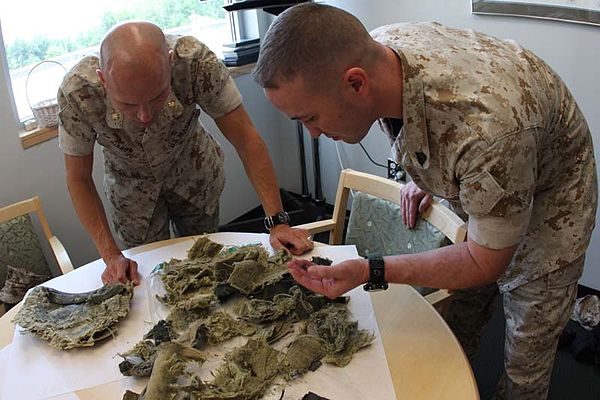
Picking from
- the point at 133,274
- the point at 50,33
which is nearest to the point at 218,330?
the point at 133,274

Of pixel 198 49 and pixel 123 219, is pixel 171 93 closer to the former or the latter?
pixel 198 49

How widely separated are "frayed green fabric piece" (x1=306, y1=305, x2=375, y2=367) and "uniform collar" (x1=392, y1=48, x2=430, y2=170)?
387 mm

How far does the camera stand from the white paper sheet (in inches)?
45.3

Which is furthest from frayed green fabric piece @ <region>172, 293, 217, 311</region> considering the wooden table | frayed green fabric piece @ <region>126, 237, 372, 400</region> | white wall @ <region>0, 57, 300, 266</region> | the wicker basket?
the wicker basket

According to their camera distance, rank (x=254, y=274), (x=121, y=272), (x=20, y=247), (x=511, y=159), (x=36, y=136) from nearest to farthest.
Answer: (x=511, y=159) → (x=254, y=274) → (x=121, y=272) → (x=20, y=247) → (x=36, y=136)

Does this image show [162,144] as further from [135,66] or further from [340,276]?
[340,276]

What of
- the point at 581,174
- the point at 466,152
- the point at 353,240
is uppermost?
the point at 466,152

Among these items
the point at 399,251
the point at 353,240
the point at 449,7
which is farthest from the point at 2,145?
the point at 449,7

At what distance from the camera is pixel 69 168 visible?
170 centimetres

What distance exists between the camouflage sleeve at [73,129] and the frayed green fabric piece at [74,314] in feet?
1.36

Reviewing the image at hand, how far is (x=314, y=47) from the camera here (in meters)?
1.08

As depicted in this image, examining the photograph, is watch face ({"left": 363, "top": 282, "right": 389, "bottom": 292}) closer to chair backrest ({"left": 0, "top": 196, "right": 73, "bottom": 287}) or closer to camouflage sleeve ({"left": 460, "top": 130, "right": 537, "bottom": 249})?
camouflage sleeve ({"left": 460, "top": 130, "right": 537, "bottom": 249})

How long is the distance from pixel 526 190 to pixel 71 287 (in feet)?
3.68

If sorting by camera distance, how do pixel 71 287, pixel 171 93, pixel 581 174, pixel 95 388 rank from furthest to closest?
1. pixel 171 93
2. pixel 71 287
3. pixel 581 174
4. pixel 95 388
